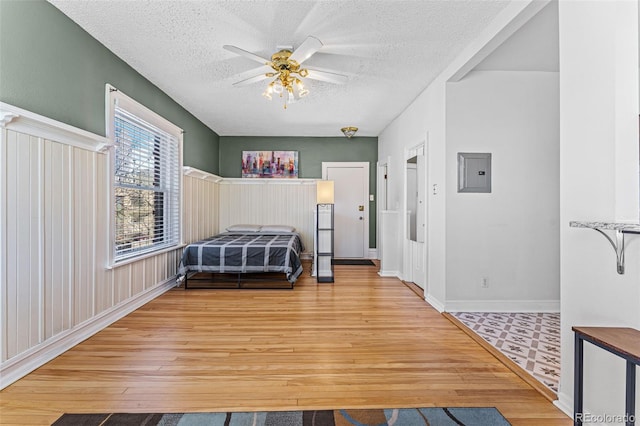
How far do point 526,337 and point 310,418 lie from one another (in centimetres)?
201

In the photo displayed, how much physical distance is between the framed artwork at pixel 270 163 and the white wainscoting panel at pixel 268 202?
22 cm

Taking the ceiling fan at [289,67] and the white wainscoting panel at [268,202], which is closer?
the ceiling fan at [289,67]

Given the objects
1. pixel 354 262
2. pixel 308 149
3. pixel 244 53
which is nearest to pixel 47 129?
pixel 244 53

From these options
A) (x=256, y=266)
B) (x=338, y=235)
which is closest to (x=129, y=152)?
(x=256, y=266)

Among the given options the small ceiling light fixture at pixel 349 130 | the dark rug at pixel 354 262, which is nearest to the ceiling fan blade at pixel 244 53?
the small ceiling light fixture at pixel 349 130

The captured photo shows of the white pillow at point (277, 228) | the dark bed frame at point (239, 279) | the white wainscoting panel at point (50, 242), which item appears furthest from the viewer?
the white pillow at point (277, 228)

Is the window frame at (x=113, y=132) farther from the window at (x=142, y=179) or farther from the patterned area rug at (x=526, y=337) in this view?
the patterned area rug at (x=526, y=337)

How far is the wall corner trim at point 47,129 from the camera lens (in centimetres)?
176

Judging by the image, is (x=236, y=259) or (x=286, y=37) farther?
(x=236, y=259)

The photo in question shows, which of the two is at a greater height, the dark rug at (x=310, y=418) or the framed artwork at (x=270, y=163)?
the framed artwork at (x=270, y=163)

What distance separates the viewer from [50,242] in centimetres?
212

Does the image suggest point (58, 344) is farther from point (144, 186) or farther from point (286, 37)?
point (286, 37)

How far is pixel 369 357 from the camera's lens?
7.20 feet

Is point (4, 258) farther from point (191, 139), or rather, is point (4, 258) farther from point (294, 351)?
point (191, 139)
